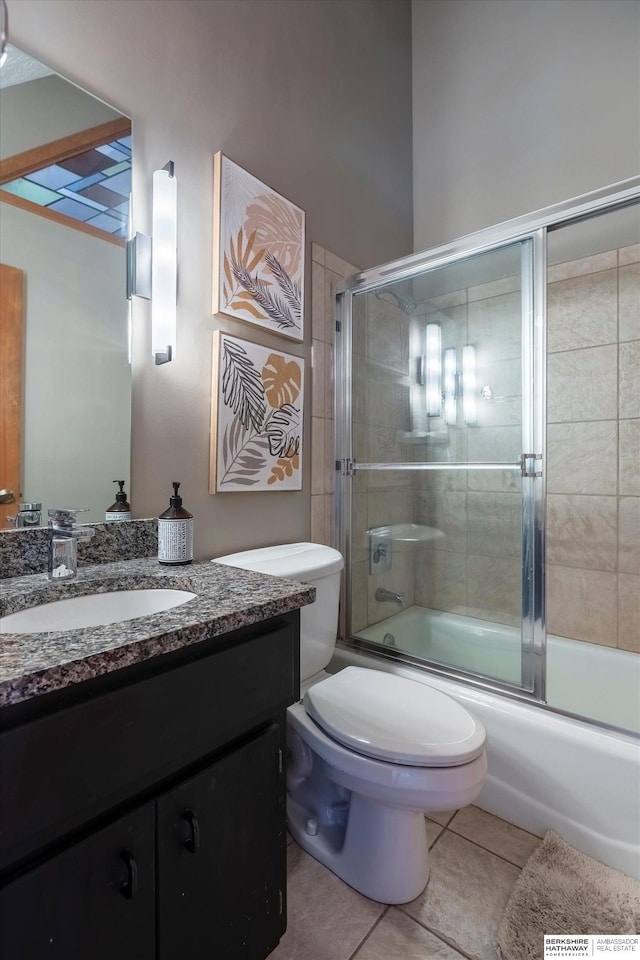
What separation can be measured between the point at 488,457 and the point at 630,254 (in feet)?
3.61

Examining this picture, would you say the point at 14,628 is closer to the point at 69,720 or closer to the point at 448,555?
the point at 69,720

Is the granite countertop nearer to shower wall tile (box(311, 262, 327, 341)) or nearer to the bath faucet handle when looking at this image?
the bath faucet handle

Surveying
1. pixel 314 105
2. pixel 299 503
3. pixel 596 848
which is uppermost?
pixel 314 105

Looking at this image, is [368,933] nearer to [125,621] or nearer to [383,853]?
[383,853]

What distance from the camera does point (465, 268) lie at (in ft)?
5.70

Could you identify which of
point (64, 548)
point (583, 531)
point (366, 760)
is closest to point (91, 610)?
point (64, 548)

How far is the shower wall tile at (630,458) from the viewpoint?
1857mm

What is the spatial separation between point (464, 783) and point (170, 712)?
28.5 inches

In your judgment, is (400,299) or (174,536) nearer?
(174,536)

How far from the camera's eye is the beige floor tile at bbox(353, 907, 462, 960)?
1.01 meters

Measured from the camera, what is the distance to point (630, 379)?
188cm

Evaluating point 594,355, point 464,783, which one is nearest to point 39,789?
point 464,783

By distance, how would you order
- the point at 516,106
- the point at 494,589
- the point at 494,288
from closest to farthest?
the point at 494,288
the point at 494,589
the point at 516,106

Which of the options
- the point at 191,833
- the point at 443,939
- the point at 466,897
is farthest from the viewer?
the point at 466,897
